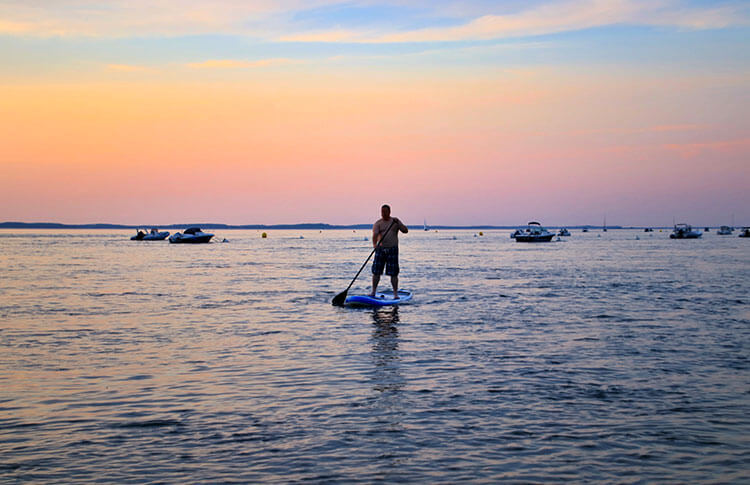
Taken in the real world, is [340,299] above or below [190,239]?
below

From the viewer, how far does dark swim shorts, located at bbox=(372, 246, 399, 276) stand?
19328 millimetres

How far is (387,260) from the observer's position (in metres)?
19.5

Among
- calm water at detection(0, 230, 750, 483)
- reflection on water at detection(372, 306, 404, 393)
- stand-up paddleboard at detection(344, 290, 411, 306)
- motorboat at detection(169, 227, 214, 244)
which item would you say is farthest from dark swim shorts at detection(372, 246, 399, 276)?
motorboat at detection(169, 227, 214, 244)

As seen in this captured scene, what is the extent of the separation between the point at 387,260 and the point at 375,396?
10921mm

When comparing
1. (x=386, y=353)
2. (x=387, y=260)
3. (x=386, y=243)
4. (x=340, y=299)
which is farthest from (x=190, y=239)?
(x=386, y=353)

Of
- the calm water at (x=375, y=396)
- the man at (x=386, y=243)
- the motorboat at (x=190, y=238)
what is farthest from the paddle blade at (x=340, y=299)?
the motorboat at (x=190, y=238)

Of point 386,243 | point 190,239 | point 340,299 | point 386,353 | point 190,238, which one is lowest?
point 386,353

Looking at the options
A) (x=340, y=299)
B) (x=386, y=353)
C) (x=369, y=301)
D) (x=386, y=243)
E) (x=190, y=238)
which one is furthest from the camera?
(x=190, y=238)

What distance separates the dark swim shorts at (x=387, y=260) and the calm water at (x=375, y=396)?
1271mm

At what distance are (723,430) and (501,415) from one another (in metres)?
2.29

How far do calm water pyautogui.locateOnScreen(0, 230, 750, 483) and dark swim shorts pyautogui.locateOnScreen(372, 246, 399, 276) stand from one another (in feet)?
4.17

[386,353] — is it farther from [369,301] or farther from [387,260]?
[369,301]

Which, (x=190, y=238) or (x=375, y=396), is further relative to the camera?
(x=190, y=238)

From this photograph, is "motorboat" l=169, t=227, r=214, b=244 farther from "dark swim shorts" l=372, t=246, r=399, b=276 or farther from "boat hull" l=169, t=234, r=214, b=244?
"dark swim shorts" l=372, t=246, r=399, b=276
